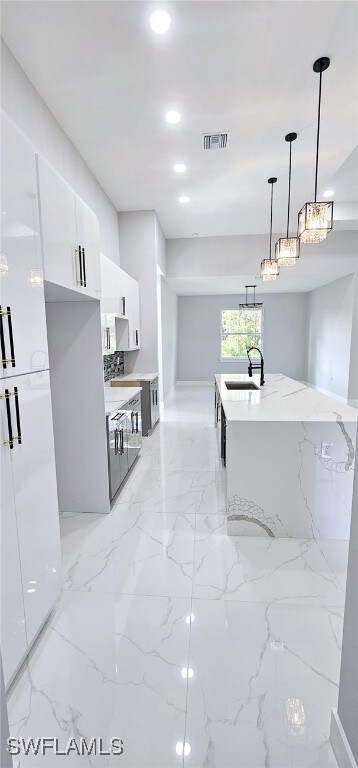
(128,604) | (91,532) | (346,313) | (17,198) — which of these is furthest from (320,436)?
(346,313)

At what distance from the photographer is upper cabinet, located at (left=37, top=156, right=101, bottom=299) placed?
5.65 feet

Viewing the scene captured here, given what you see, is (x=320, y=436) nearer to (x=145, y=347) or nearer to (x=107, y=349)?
(x=107, y=349)

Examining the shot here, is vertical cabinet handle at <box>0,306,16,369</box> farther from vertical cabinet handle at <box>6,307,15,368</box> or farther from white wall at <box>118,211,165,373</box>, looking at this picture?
white wall at <box>118,211,165,373</box>

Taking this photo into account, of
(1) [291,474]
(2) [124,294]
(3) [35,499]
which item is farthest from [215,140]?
(3) [35,499]

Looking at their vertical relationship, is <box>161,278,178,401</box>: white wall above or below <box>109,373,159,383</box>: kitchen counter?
above

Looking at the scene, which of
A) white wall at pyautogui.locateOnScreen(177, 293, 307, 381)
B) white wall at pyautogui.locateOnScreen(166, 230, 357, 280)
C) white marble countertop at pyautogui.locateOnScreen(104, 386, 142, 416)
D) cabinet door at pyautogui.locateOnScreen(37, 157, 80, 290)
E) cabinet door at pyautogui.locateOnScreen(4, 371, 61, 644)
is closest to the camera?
cabinet door at pyautogui.locateOnScreen(4, 371, 61, 644)

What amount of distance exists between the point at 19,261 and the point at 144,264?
423cm

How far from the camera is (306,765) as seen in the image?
3.89ft

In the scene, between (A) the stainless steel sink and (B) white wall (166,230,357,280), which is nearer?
(A) the stainless steel sink

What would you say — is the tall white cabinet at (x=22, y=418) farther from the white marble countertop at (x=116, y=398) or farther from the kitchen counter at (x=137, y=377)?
Result: the kitchen counter at (x=137, y=377)

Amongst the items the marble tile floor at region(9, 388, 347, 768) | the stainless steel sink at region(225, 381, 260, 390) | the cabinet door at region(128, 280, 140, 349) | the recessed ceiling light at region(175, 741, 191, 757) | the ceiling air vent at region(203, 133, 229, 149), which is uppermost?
the ceiling air vent at region(203, 133, 229, 149)

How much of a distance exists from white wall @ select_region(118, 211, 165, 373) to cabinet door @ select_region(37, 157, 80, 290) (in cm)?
338

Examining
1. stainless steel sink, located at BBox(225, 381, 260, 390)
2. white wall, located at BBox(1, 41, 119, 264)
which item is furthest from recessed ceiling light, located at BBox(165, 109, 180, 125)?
stainless steel sink, located at BBox(225, 381, 260, 390)

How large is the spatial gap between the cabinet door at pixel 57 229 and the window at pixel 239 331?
8.00 meters
